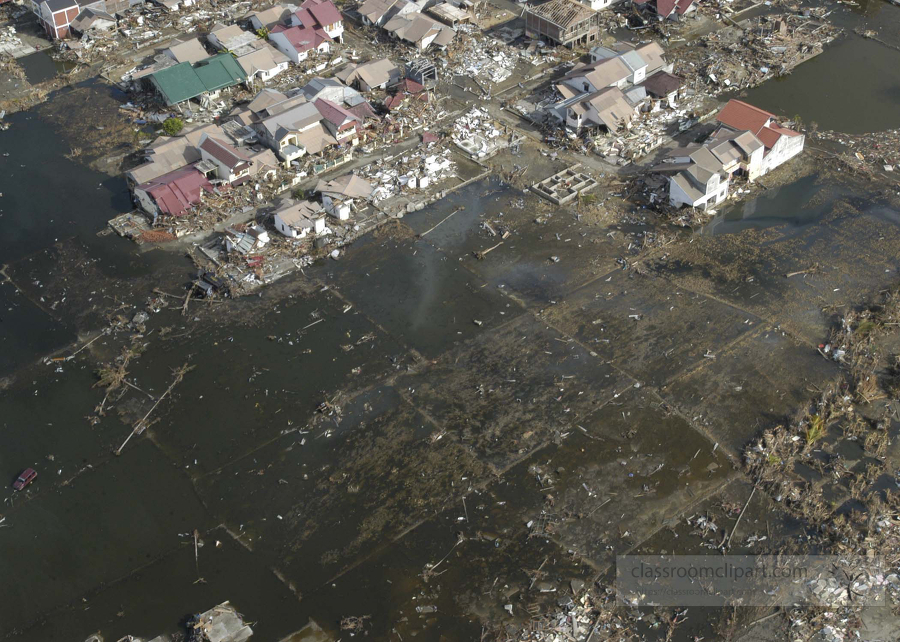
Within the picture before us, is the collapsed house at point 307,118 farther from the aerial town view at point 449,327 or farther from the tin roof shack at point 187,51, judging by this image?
the tin roof shack at point 187,51

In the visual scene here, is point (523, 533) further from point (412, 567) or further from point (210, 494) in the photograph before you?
point (210, 494)

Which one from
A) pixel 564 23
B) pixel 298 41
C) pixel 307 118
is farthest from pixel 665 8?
pixel 307 118

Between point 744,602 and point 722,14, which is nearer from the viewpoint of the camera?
point 744,602

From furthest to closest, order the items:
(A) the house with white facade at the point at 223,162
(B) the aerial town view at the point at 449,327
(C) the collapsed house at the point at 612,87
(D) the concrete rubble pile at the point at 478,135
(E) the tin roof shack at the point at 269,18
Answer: (E) the tin roof shack at the point at 269,18, (C) the collapsed house at the point at 612,87, (D) the concrete rubble pile at the point at 478,135, (A) the house with white facade at the point at 223,162, (B) the aerial town view at the point at 449,327

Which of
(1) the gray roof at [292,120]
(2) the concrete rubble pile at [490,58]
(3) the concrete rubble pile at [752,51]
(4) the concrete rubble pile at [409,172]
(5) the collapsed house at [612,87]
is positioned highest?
(1) the gray roof at [292,120]

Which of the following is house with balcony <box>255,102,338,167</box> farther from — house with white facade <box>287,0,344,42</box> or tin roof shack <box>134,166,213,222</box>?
house with white facade <box>287,0,344,42</box>

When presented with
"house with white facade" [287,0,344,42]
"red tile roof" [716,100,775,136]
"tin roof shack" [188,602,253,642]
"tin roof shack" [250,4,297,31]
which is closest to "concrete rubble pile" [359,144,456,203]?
"house with white facade" [287,0,344,42]

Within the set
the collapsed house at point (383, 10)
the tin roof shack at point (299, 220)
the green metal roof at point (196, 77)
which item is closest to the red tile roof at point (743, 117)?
the tin roof shack at point (299, 220)

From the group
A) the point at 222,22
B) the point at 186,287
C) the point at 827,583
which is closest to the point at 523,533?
the point at 827,583
